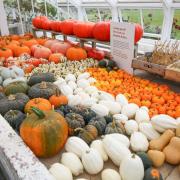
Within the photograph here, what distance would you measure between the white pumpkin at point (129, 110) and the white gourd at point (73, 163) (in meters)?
0.54

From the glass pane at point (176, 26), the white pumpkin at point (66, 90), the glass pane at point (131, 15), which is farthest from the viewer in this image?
the glass pane at point (131, 15)

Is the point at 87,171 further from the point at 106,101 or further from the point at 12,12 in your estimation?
the point at 12,12

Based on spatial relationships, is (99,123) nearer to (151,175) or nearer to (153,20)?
(151,175)

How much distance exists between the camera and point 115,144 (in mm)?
1216

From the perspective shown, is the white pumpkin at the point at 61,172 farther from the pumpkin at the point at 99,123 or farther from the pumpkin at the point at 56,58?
the pumpkin at the point at 56,58

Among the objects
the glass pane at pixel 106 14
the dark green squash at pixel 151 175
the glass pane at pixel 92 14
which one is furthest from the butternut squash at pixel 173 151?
the glass pane at pixel 92 14

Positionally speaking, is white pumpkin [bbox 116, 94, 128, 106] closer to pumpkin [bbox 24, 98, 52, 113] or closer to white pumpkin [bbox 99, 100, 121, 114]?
white pumpkin [bbox 99, 100, 121, 114]

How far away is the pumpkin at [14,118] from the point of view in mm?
1449

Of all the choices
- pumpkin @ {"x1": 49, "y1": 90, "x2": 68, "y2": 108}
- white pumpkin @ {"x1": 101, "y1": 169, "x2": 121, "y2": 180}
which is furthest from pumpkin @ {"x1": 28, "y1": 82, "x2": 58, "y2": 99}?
white pumpkin @ {"x1": 101, "y1": 169, "x2": 121, "y2": 180}

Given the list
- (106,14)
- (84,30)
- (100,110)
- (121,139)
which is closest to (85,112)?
(100,110)

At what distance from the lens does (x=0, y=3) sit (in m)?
4.56

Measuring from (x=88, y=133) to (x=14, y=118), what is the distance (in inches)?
19.1

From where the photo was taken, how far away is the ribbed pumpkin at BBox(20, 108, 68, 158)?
1199 mm

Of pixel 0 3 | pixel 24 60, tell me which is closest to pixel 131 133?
pixel 24 60
